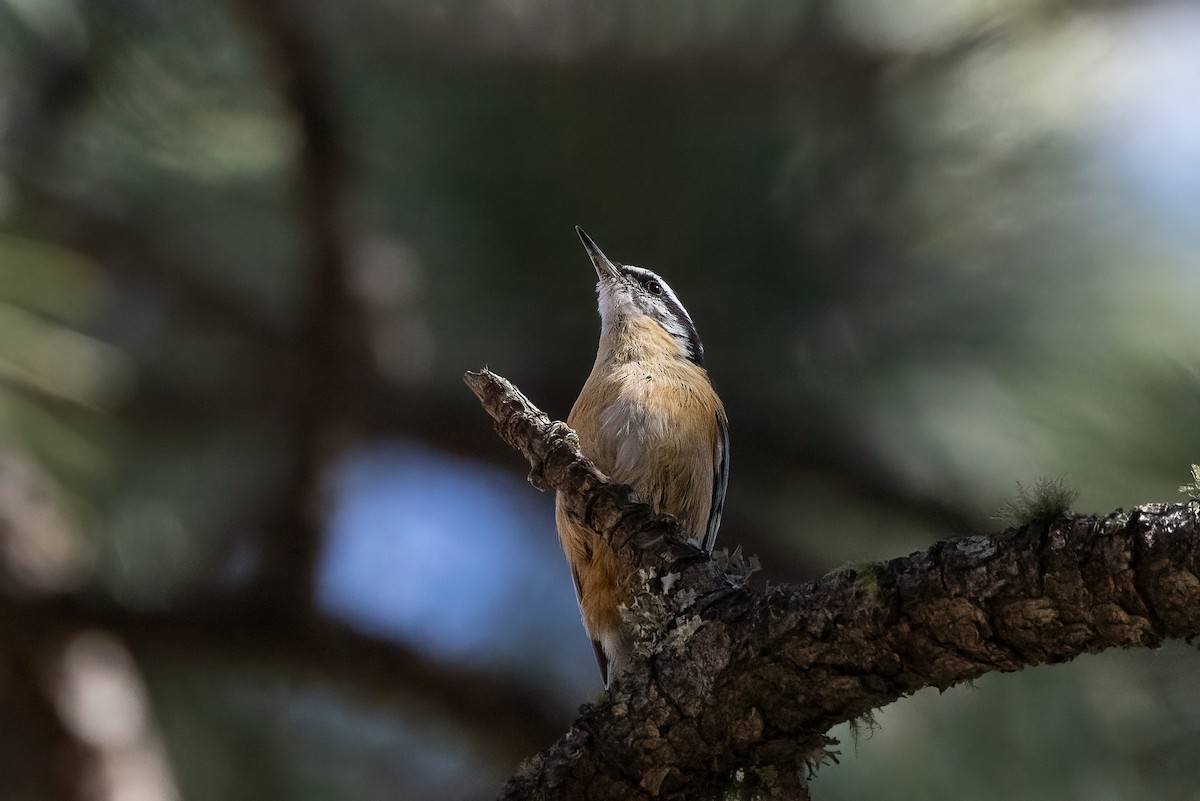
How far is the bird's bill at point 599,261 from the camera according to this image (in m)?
2.52

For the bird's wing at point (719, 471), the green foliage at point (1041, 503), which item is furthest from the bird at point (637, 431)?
the green foliage at point (1041, 503)

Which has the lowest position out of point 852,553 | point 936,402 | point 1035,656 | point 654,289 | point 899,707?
point 1035,656

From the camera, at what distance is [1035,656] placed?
3.64ft

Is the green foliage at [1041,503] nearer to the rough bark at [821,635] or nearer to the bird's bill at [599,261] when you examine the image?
the rough bark at [821,635]

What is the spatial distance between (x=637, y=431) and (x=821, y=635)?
133 centimetres

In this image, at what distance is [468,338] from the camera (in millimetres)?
2785

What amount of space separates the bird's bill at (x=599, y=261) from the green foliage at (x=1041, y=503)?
1.55 metres

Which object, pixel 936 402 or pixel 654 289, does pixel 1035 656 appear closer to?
pixel 936 402

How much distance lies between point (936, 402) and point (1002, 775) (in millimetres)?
791

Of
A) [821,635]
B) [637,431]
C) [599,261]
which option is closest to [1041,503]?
[821,635]

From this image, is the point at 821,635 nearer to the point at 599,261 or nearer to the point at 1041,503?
the point at 1041,503

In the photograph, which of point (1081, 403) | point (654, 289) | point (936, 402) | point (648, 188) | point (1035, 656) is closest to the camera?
point (1035, 656)

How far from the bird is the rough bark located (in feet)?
2.63

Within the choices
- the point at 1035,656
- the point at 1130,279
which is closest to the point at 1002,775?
the point at 1130,279
